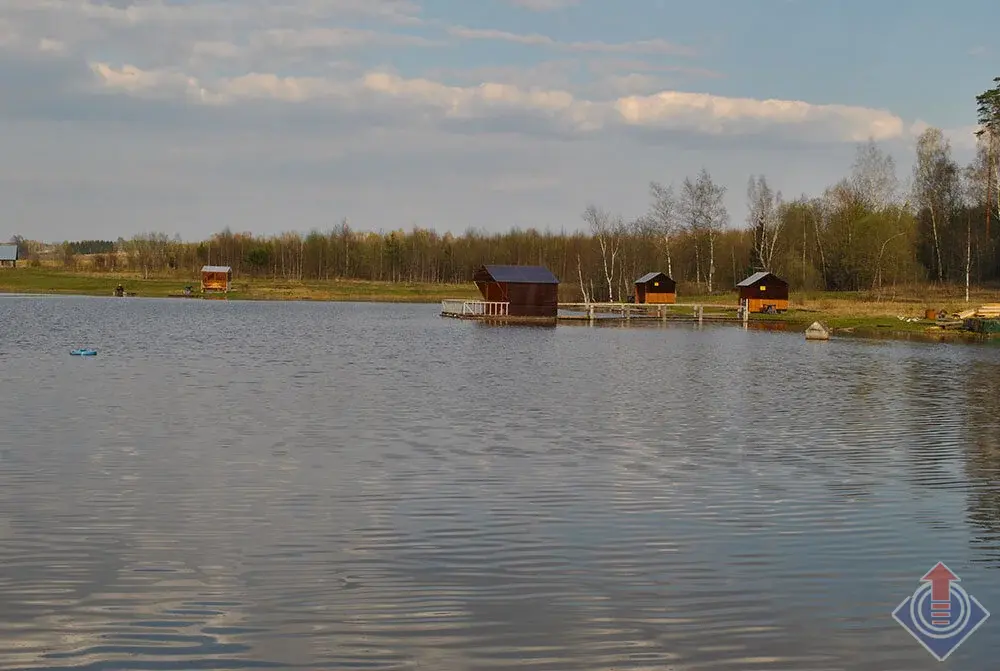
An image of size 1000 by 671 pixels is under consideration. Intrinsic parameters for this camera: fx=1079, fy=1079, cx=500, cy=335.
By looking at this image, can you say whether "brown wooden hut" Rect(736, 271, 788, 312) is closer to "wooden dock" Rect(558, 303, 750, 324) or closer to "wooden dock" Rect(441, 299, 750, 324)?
"wooden dock" Rect(558, 303, 750, 324)

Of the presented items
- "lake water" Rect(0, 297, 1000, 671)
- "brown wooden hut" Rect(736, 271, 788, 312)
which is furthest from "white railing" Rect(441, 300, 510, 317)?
"lake water" Rect(0, 297, 1000, 671)

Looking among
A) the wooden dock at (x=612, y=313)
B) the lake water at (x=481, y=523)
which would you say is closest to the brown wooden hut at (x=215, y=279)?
the wooden dock at (x=612, y=313)

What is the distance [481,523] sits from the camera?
13766mm

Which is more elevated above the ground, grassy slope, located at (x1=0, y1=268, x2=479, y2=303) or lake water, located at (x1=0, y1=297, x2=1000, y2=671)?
grassy slope, located at (x1=0, y1=268, x2=479, y2=303)

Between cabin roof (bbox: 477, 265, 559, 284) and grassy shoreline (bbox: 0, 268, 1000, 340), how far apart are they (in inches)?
655

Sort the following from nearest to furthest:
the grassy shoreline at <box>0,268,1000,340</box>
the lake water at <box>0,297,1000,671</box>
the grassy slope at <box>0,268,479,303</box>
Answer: the lake water at <box>0,297,1000,671</box> → the grassy shoreline at <box>0,268,1000,340</box> → the grassy slope at <box>0,268,479,303</box>

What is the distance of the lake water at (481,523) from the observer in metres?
9.30

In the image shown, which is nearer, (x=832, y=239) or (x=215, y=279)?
(x=832, y=239)

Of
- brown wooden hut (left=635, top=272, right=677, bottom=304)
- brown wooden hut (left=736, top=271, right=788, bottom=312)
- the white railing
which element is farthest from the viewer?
brown wooden hut (left=635, top=272, right=677, bottom=304)

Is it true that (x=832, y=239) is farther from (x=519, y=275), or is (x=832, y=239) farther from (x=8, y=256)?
(x=8, y=256)

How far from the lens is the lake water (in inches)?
366

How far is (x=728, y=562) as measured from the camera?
474 inches

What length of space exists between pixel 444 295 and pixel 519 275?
5519 cm

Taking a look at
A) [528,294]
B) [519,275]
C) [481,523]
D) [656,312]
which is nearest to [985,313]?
[656,312]
